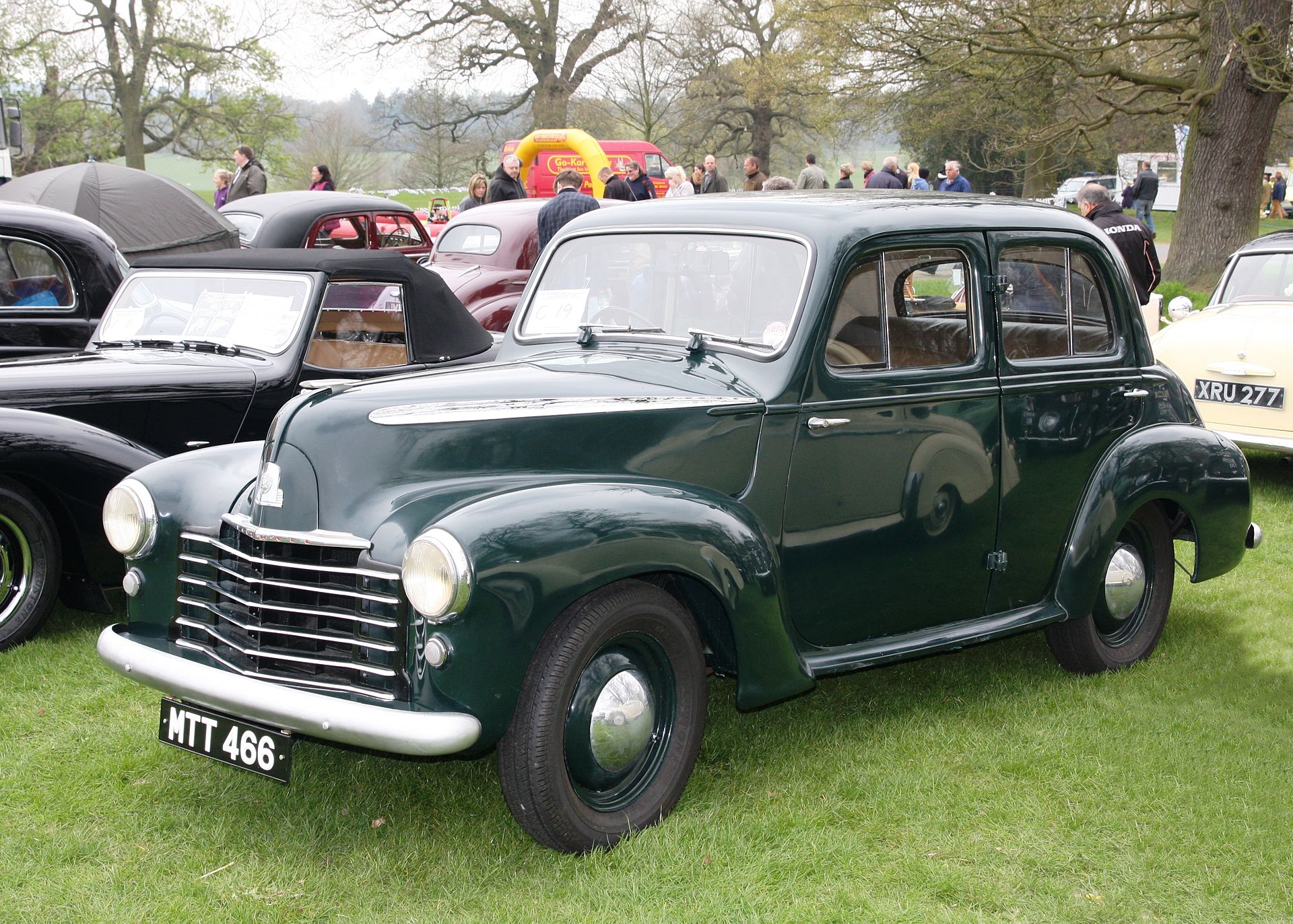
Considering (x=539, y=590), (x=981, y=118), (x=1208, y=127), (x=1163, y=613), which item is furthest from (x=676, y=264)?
(x=981, y=118)

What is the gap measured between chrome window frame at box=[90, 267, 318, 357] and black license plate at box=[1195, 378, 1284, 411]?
557 centimetres

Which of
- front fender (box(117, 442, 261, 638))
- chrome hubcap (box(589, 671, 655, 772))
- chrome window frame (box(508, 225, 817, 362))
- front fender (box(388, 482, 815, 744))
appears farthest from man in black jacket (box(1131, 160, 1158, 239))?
front fender (box(117, 442, 261, 638))

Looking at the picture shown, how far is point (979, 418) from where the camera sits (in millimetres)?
4297

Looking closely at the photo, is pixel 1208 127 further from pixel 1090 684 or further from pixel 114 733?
pixel 114 733

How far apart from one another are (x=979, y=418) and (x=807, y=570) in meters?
0.92

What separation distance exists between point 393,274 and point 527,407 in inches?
111

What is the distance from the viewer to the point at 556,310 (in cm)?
461

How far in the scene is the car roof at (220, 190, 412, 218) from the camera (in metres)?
11.7

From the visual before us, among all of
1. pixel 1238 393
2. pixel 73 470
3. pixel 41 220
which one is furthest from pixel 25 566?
pixel 1238 393

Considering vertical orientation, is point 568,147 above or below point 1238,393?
above

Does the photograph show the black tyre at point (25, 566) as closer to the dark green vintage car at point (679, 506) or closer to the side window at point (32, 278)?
the dark green vintage car at point (679, 506)

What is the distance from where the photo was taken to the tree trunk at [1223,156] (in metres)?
15.7

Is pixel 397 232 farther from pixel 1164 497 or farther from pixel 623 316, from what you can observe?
pixel 1164 497

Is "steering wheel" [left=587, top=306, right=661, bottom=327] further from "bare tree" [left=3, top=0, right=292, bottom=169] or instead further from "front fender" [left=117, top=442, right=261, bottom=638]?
"bare tree" [left=3, top=0, right=292, bottom=169]
